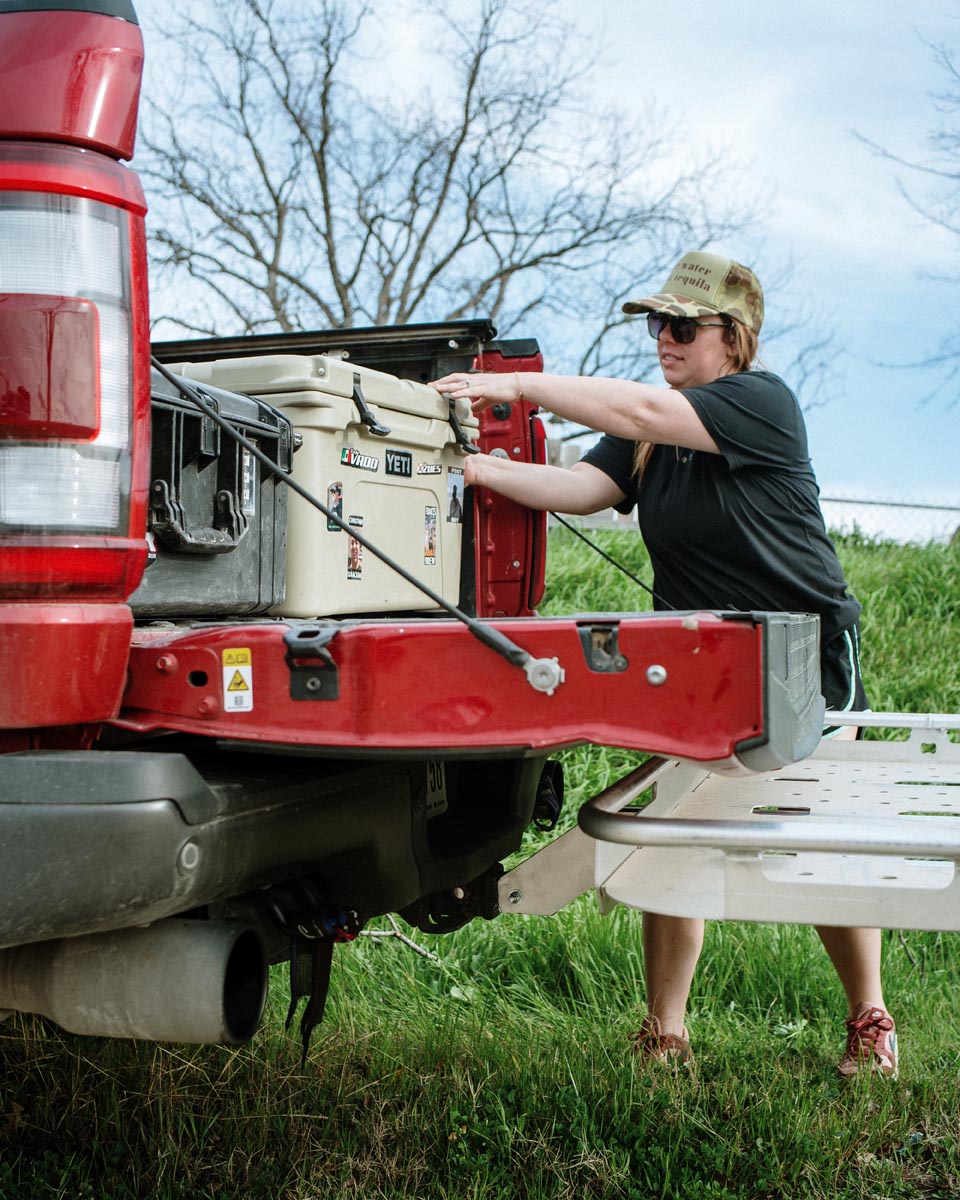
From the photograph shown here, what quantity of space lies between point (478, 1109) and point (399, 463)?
5.20 feet

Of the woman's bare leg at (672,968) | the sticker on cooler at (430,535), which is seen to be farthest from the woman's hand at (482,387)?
the woman's bare leg at (672,968)

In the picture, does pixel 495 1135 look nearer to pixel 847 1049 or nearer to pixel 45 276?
pixel 847 1049

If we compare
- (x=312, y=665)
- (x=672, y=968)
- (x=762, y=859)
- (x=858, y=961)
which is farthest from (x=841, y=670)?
(x=312, y=665)

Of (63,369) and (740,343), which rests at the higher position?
(740,343)

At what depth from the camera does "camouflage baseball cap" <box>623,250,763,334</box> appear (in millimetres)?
3383

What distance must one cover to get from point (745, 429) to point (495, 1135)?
1.75 m

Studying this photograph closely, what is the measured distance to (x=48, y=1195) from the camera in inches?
103

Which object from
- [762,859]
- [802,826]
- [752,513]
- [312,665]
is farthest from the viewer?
[752,513]

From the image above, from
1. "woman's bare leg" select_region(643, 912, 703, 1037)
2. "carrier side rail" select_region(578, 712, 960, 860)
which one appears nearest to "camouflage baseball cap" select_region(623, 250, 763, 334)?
"carrier side rail" select_region(578, 712, 960, 860)

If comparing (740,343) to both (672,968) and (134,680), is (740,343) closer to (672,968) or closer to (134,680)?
(672,968)

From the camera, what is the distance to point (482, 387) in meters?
3.28

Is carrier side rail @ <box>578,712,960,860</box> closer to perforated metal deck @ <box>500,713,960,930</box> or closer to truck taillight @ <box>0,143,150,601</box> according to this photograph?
perforated metal deck @ <box>500,713,960,930</box>

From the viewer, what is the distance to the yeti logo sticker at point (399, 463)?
3240 mm

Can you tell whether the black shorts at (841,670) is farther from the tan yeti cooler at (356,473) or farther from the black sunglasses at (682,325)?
the tan yeti cooler at (356,473)
